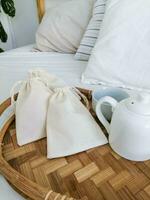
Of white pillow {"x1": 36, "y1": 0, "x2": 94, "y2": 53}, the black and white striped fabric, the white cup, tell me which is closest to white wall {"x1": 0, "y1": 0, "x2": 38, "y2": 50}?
white pillow {"x1": 36, "y1": 0, "x2": 94, "y2": 53}

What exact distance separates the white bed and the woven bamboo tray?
1.17 feet

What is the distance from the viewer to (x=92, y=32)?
1085 millimetres

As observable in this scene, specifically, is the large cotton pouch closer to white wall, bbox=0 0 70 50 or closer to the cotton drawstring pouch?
the cotton drawstring pouch

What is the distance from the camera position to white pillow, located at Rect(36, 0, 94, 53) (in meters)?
1.20

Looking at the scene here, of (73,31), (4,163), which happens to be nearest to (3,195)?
(4,163)

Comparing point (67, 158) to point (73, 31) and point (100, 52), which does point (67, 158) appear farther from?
point (73, 31)

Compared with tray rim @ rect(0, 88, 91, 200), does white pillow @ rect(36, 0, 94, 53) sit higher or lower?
higher

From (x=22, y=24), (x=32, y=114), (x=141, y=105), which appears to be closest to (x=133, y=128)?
(x=141, y=105)

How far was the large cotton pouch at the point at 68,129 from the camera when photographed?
51cm

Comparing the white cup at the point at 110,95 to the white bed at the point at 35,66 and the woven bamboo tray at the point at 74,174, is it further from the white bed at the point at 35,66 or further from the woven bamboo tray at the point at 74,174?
the white bed at the point at 35,66

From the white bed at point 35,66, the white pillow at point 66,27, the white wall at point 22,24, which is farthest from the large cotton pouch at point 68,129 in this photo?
the white wall at point 22,24

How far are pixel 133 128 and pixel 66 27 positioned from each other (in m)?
0.94

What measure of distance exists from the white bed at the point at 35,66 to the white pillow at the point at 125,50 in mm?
89

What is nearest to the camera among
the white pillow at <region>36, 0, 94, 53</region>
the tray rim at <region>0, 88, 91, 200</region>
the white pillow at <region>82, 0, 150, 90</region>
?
the tray rim at <region>0, 88, 91, 200</region>
